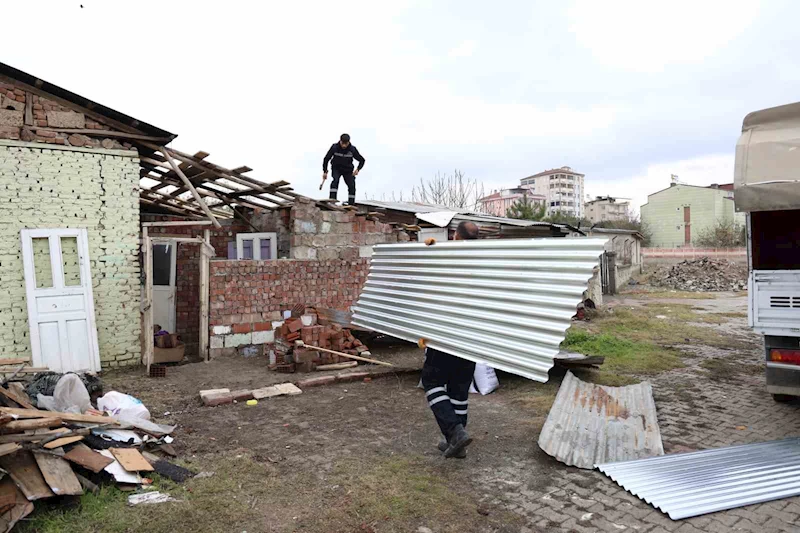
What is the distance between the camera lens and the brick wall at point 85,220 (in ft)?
23.9

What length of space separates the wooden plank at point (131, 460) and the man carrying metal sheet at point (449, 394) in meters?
2.35

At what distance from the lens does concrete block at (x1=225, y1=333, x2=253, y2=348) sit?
861cm

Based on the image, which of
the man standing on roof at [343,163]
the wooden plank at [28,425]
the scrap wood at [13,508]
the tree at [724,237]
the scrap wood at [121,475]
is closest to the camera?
the scrap wood at [13,508]

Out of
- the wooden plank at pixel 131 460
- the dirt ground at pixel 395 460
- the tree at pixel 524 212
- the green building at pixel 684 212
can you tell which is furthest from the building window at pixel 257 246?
the green building at pixel 684 212

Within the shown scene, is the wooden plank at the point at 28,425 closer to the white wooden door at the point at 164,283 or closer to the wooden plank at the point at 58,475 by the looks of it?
the wooden plank at the point at 58,475

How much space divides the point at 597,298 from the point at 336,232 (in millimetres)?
9133

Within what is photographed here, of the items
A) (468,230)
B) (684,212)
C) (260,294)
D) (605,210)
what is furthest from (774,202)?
(605,210)

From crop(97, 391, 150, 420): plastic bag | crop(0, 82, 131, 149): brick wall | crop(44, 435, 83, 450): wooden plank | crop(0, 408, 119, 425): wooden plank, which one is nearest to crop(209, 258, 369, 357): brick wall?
crop(0, 82, 131, 149): brick wall

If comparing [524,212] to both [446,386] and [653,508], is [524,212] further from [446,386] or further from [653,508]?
[653,508]

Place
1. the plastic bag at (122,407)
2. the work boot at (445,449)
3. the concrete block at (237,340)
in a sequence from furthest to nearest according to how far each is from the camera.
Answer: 1. the concrete block at (237,340)
2. the plastic bag at (122,407)
3. the work boot at (445,449)

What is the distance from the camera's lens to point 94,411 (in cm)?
502

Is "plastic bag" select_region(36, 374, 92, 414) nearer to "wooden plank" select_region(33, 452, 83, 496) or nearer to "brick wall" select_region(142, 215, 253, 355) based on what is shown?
"wooden plank" select_region(33, 452, 83, 496)

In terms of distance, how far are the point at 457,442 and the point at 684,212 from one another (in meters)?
47.5

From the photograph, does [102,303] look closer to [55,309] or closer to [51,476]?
[55,309]
